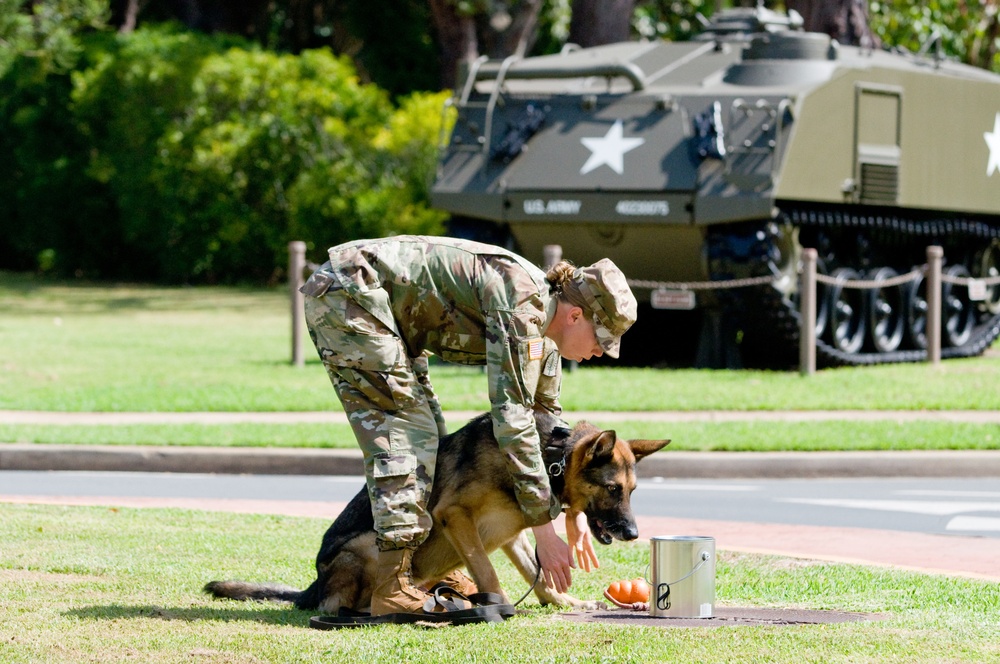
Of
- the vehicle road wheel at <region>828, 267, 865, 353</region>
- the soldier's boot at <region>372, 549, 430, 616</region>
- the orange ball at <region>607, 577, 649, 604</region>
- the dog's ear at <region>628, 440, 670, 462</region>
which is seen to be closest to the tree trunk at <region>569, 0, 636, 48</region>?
the vehicle road wheel at <region>828, 267, 865, 353</region>

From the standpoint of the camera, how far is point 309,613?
22.7ft

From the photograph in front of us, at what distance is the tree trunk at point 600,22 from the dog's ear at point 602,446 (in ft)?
86.4

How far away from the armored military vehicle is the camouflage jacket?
12.0m

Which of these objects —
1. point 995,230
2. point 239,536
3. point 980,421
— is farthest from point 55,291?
point 239,536

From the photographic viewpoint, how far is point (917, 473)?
12633 mm

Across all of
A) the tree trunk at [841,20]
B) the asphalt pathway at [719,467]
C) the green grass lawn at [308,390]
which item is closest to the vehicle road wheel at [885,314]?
the green grass lawn at [308,390]

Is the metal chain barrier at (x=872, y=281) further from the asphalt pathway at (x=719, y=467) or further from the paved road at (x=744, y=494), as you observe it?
the paved road at (x=744, y=494)

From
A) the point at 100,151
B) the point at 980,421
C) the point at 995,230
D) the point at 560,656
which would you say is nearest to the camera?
the point at 560,656

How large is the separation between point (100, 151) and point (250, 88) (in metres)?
4.08

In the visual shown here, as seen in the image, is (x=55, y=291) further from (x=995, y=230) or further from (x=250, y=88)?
(x=995, y=230)

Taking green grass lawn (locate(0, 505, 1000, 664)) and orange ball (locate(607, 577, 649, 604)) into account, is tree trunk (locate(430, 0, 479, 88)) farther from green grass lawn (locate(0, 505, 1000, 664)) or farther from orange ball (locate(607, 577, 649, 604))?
orange ball (locate(607, 577, 649, 604))

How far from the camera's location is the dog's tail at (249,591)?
7152 millimetres

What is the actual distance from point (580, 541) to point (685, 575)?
1.37 feet

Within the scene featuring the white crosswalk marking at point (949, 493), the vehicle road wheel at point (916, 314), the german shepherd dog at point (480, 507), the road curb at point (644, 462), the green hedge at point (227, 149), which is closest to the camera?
the german shepherd dog at point (480, 507)
